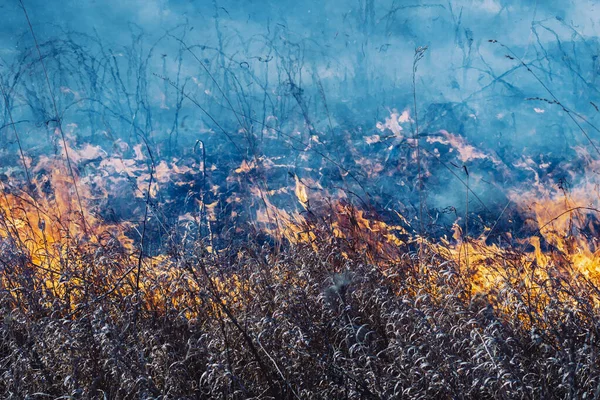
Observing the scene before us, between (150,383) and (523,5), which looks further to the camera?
(523,5)

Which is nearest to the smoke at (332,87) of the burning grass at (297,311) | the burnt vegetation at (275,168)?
the burnt vegetation at (275,168)

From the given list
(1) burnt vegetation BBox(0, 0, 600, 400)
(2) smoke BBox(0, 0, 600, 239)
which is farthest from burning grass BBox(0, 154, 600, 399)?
(2) smoke BBox(0, 0, 600, 239)

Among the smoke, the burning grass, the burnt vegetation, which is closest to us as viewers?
the burning grass

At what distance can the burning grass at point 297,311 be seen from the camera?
2248 mm

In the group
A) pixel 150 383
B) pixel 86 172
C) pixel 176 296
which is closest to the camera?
pixel 150 383

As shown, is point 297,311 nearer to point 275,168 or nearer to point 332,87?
point 275,168

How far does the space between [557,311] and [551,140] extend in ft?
4.06

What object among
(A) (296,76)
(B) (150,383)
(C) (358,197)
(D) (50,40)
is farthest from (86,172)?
(B) (150,383)

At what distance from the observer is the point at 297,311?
2.59 metres

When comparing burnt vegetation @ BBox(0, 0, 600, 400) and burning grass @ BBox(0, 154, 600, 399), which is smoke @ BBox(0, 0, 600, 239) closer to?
burnt vegetation @ BBox(0, 0, 600, 400)

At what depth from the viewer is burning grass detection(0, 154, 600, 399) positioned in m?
2.25

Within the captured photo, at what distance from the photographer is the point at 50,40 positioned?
3721 mm

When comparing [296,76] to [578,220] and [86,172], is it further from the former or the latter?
[578,220]

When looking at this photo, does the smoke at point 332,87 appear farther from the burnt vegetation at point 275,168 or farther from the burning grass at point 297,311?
the burning grass at point 297,311
